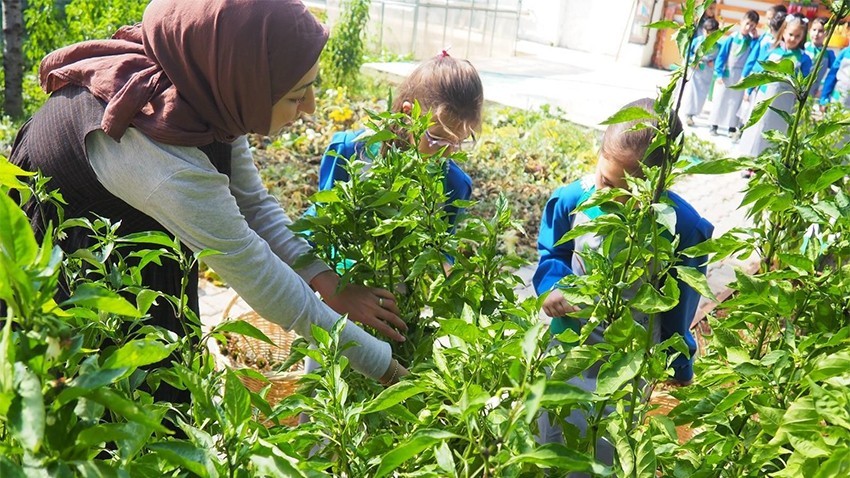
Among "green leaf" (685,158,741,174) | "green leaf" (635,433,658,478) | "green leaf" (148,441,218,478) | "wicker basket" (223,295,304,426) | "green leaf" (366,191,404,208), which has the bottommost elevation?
"wicker basket" (223,295,304,426)

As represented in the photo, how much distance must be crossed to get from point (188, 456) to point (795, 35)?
8.03 m

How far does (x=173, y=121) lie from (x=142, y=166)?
10 cm

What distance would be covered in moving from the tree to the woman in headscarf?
4.44 metres

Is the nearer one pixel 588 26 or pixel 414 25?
pixel 414 25

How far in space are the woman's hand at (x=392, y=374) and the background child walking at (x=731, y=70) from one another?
8458 mm

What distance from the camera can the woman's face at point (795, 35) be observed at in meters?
7.46

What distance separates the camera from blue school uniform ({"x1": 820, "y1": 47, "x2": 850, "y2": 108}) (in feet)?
26.8

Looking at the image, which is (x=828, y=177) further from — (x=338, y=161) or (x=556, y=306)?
(x=338, y=161)

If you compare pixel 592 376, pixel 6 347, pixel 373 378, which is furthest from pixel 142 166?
pixel 592 376

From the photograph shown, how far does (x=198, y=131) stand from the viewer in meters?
1.49

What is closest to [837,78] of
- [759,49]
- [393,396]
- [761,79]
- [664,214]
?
[759,49]

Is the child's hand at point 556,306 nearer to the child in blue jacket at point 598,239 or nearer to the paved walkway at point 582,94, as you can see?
the child in blue jacket at point 598,239

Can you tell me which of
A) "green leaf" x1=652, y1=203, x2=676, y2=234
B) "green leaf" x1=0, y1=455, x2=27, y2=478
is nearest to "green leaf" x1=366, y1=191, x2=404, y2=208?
"green leaf" x1=652, y1=203, x2=676, y2=234

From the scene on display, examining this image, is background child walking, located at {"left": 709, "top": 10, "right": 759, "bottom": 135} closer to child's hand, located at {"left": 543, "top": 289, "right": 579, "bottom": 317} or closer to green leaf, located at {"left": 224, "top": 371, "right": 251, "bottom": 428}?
child's hand, located at {"left": 543, "top": 289, "right": 579, "bottom": 317}
